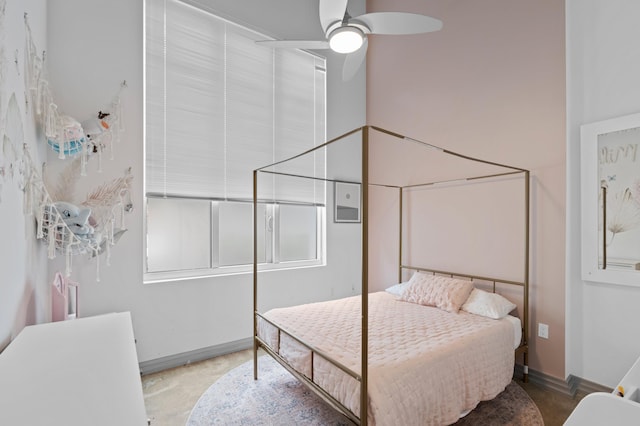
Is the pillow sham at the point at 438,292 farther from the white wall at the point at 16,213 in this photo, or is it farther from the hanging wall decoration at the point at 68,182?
the white wall at the point at 16,213

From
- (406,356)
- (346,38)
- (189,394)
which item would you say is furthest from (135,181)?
(406,356)

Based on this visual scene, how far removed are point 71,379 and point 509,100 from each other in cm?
334

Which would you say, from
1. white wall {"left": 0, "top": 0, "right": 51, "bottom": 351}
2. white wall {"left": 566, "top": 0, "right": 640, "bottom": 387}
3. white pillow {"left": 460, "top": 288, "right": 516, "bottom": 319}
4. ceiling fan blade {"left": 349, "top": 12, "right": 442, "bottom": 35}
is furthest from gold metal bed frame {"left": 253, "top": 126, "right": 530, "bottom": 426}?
white wall {"left": 0, "top": 0, "right": 51, "bottom": 351}

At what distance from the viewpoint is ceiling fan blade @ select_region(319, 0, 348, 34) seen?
1762 millimetres

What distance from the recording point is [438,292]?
2.77m

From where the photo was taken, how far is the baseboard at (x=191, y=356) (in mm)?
2594

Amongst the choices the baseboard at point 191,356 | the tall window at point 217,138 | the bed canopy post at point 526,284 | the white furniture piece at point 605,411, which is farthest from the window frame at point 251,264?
the white furniture piece at point 605,411

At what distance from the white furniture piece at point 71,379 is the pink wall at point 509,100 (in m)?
2.86

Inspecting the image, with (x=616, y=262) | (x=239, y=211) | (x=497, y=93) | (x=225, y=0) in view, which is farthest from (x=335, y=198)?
(x=616, y=262)

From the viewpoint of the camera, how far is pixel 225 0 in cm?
299

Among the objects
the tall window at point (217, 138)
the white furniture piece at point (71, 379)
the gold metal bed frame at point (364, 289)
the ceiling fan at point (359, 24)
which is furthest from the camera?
the tall window at point (217, 138)

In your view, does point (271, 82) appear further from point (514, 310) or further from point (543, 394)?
point (543, 394)

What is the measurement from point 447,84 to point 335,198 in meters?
1.73

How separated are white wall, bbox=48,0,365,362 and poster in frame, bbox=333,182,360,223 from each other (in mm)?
1194
